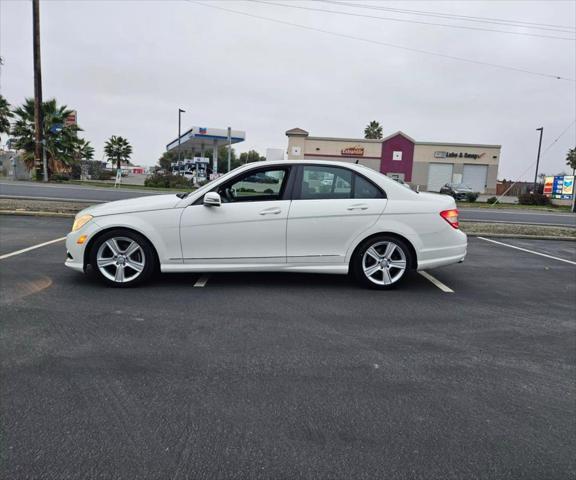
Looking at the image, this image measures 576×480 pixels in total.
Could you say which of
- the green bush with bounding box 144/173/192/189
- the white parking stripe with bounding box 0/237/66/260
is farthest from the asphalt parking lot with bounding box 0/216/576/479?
the green bush with bounding box 144/173/192/189

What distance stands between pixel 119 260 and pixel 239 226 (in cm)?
145

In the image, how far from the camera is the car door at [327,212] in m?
5.45

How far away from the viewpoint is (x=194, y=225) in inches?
209

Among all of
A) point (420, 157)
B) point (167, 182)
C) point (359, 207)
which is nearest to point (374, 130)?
point (420, 157)

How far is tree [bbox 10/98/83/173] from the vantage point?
32.8m

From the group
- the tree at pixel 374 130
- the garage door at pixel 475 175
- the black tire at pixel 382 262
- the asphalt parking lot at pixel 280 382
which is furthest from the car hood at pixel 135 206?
the tree at pixel 374 130

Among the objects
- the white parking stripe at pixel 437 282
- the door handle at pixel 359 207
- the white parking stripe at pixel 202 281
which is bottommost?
the white parking stripe at pixel 202 281

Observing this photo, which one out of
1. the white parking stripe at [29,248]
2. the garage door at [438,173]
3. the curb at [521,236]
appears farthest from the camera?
the garage door at [438,173]

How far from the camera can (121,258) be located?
5.31 m

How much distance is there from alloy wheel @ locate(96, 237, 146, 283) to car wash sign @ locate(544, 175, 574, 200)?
120 ft

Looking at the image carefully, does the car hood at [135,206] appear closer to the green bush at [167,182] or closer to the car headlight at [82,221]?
the car headlight at [82,221]

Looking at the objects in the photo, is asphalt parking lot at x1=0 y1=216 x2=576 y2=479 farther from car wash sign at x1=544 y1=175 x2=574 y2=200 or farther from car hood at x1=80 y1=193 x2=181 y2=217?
car wash sign at x1=544 y1=175 x2=574 y2=200

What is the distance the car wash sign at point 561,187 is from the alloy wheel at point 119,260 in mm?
36471

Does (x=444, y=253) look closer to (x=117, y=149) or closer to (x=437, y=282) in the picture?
(x=437, y=282)
